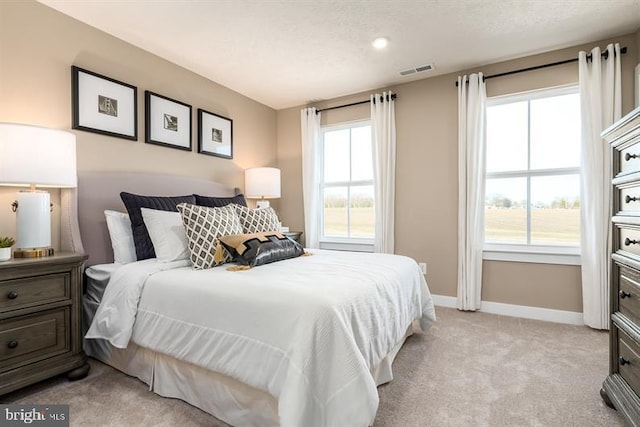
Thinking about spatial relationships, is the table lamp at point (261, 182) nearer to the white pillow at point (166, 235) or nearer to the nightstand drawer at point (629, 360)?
the white pillow at point (166, 235)

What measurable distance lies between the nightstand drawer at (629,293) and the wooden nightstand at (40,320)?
2.96 meters

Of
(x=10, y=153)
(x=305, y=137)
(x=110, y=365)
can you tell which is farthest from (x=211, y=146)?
(x=110, y=365)

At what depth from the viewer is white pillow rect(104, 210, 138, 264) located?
7.55 ft

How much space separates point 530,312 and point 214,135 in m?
3.70

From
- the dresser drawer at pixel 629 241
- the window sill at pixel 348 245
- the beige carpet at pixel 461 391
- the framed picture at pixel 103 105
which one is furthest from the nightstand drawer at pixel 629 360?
the framed picture at pixel 103 105

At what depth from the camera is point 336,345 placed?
4.16 ft

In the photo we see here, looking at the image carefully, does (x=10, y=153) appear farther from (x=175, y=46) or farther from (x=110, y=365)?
(x=175, y=46)

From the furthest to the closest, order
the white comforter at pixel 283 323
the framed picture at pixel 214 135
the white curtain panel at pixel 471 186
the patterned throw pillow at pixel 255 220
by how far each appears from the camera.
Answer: the framed picture at pixel 214 135, the white curtain panel at pixel 471 186, the patterned throw pillow at pixel 255 220, the white comforter at pixel 283 323

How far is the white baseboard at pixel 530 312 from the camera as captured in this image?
9.60 feet

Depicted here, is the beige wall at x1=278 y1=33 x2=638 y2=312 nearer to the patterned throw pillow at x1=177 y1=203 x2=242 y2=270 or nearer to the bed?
the bed

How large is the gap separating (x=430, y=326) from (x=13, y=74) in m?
3.52

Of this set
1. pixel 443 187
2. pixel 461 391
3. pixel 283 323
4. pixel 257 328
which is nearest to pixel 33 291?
pixel 257 328

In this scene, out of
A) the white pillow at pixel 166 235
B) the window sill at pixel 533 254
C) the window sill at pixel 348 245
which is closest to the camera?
the white pillow at pixel 166 235

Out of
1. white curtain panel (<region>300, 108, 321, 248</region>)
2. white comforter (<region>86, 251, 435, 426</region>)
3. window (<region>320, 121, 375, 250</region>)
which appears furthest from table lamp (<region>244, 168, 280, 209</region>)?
white comforter (<region>86, 251, 435, 426</region>)
